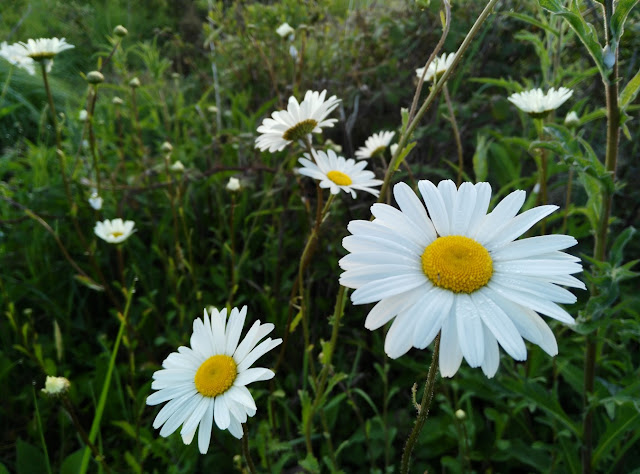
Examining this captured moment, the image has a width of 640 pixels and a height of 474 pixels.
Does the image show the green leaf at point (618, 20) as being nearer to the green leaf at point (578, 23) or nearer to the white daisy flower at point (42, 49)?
the green leaf at point (578, 23)

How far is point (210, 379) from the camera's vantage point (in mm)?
821

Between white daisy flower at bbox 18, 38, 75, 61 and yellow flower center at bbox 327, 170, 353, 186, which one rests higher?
white daisy flower at bbox 18, 38, 75, 61

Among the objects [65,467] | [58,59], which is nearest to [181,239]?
[65,467]

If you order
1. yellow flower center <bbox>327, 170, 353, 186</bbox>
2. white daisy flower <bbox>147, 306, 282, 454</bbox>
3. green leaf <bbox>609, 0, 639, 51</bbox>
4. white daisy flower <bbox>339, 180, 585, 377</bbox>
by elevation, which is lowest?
white daisy flower <bbox>147, 306, 282, 454</bbox>

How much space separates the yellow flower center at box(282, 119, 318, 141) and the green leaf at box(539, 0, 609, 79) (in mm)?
552

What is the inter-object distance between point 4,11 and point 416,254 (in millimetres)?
6076

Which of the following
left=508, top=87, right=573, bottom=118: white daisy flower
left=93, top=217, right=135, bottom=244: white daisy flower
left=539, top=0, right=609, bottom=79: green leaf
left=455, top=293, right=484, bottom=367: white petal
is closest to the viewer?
left=455, top=293, right=484, bottom=367: white petal

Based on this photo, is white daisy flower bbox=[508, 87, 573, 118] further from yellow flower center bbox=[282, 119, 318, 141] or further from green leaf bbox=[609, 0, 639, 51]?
yellow flower center bbox=[282, 119, 318, 141]


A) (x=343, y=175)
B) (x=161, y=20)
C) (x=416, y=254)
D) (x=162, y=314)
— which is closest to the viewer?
(x=416, y=254)

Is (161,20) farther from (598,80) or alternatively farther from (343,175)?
(343,175)

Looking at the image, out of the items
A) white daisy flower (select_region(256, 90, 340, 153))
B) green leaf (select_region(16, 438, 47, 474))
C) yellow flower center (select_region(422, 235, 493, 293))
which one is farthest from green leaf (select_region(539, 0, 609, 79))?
green leaf (select_region(16, 438, 47, 474))

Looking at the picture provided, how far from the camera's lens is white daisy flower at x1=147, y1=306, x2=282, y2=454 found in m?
0.76

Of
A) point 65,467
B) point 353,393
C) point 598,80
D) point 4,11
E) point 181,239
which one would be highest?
point 4,11

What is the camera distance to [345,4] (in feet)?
12.6
